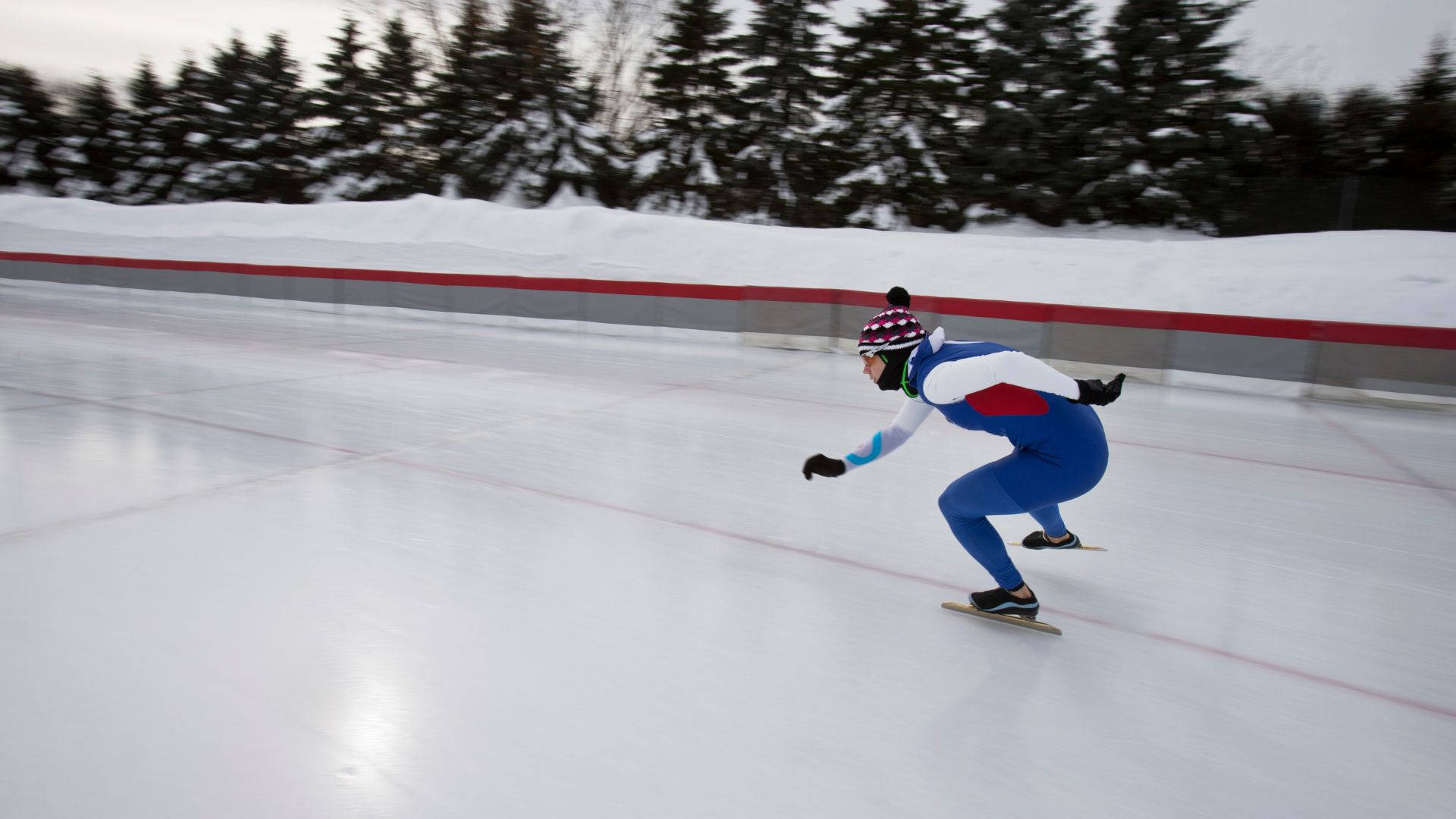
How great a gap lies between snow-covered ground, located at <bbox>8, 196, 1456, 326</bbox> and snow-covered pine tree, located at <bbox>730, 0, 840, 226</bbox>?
3.64m

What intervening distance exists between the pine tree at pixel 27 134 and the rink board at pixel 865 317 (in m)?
20.7

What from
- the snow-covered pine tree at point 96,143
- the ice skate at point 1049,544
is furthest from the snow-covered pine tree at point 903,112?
the snow-covered pine tree at point 96,143

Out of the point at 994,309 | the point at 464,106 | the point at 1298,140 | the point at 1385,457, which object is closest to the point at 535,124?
the point at 464,106

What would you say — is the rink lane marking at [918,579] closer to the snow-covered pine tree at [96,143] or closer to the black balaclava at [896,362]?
the black balaclava at [896,362]

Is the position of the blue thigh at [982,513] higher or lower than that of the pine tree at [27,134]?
lower

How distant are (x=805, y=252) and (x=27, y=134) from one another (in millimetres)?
35938

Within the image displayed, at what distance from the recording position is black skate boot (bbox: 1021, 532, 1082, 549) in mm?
4098

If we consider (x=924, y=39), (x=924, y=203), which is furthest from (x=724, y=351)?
(x=924, y=39)

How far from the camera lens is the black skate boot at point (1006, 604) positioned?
3.29 m

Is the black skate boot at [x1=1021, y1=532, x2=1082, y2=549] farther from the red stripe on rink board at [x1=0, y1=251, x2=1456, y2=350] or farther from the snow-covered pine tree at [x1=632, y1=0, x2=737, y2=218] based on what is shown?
the snow-covered pine tree at [x1=632, y1=0, x2=737, y2=218]

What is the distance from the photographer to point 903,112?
23.6 meters

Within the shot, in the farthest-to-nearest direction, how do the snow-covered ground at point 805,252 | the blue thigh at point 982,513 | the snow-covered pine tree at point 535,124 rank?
the snow-covered pine tree at point 535,124, the snow-covered ground at point 805,252, the blue thigh at point 982,513

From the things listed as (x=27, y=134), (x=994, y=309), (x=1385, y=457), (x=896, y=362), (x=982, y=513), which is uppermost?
(x=27, y=134)

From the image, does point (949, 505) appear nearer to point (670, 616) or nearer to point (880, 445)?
point (880, 445)
